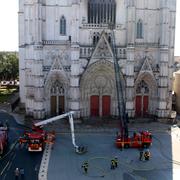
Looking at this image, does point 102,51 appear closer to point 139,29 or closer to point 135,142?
point 139,29

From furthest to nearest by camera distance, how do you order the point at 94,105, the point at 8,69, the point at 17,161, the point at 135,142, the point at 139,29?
the point at 8,69
the point at 94,105
the point at 139,29
the point at 135,142
the point at 17,161

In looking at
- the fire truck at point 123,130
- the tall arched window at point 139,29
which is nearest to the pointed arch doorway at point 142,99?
the fire truck at point 123,130

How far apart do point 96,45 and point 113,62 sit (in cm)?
297

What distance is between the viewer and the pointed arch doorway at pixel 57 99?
42.1m

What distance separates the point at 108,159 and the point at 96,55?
1552 cm

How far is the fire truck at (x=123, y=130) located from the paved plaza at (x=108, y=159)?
0.69 meters

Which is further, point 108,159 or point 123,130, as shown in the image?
point 123,130

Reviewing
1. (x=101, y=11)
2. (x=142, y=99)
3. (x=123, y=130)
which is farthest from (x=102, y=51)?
(x=123, y=130)

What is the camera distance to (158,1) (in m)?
42.5

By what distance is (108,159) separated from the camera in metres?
29.3

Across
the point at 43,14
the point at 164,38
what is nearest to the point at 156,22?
the point at 164,38

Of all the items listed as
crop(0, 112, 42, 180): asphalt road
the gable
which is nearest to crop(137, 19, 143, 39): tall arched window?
the gable

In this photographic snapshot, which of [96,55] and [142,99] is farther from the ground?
[96,55]

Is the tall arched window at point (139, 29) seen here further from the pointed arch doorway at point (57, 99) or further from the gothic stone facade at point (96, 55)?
the pointed arch doorway at point (57, 99)
